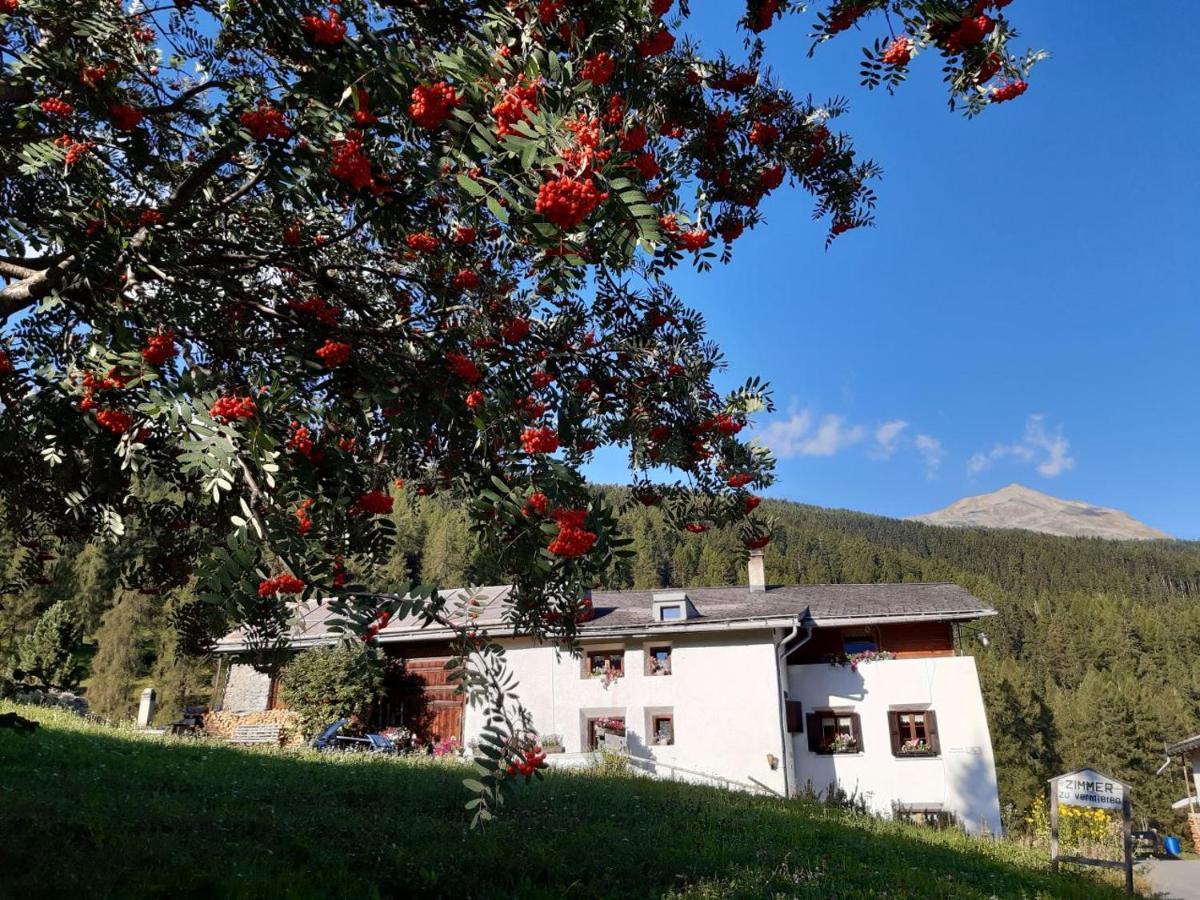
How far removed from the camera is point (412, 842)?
7.30 meters

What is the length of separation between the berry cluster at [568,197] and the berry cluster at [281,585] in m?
2.03

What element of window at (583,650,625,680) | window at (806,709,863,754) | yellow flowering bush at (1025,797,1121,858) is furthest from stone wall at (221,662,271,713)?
yellow flowering bush at (1025,797,1121,858)

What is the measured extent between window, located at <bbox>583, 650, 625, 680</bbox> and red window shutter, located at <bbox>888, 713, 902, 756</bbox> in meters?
7.16

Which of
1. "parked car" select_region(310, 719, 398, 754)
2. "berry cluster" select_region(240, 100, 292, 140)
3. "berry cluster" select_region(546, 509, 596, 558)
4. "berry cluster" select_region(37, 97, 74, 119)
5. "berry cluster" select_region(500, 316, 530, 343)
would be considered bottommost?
"parked car" select_region(310, 719, 398, 754)

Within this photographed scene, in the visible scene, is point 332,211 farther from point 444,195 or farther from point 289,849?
point 289,849

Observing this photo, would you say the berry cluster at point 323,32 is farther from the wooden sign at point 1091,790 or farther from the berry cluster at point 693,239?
the wooden sign at point 1091,790

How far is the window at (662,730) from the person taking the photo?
20.5 m

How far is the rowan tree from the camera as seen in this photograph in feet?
9.95

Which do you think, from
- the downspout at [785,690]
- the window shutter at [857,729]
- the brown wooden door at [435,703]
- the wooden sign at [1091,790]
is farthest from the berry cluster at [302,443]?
the window shutter at [857,729]

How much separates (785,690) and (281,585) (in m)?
19.2

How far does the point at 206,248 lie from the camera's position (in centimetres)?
497

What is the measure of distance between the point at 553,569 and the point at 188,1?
3744 mm

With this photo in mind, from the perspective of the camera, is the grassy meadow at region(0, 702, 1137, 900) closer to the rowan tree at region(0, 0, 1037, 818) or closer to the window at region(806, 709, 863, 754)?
the rowan tree at region(0, 0, 1037, 818)

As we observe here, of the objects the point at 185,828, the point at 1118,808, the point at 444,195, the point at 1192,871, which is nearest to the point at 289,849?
the point at 185,828
